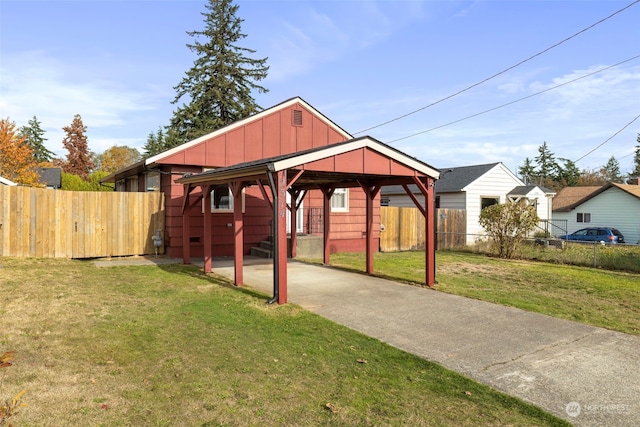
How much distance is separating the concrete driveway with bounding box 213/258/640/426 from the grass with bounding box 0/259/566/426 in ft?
1.17

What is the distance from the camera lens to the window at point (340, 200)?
50.7 ft

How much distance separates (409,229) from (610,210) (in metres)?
17.7

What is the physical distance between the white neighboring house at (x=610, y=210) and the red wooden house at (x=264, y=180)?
1730cm

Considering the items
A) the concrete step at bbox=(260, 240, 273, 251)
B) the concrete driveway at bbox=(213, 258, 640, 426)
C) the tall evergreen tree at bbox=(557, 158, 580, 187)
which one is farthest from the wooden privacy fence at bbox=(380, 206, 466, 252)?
the tall evergreen tree at bbox=(557, 158, 580, 187)

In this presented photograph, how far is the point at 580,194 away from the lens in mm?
31672

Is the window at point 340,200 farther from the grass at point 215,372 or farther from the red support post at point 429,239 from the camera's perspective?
the grass at point 215,372

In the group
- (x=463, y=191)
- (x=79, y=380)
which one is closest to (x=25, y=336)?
(x=79, y=380)

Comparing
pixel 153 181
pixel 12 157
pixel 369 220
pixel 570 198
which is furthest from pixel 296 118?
pixel 12 157

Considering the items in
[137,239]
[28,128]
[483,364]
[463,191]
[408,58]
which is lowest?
[483,364]

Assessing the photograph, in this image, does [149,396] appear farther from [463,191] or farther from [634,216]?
[634,216]

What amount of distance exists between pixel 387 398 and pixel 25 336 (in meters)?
4.29

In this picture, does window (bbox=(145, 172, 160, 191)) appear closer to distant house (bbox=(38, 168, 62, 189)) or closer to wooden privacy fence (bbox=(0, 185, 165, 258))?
A: wooden privacy fence (bbox=(0, 185, 165, 258))

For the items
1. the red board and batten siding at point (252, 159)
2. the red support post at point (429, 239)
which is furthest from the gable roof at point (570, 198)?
the red support post at point (429, 239)

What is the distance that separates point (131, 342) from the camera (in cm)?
489
